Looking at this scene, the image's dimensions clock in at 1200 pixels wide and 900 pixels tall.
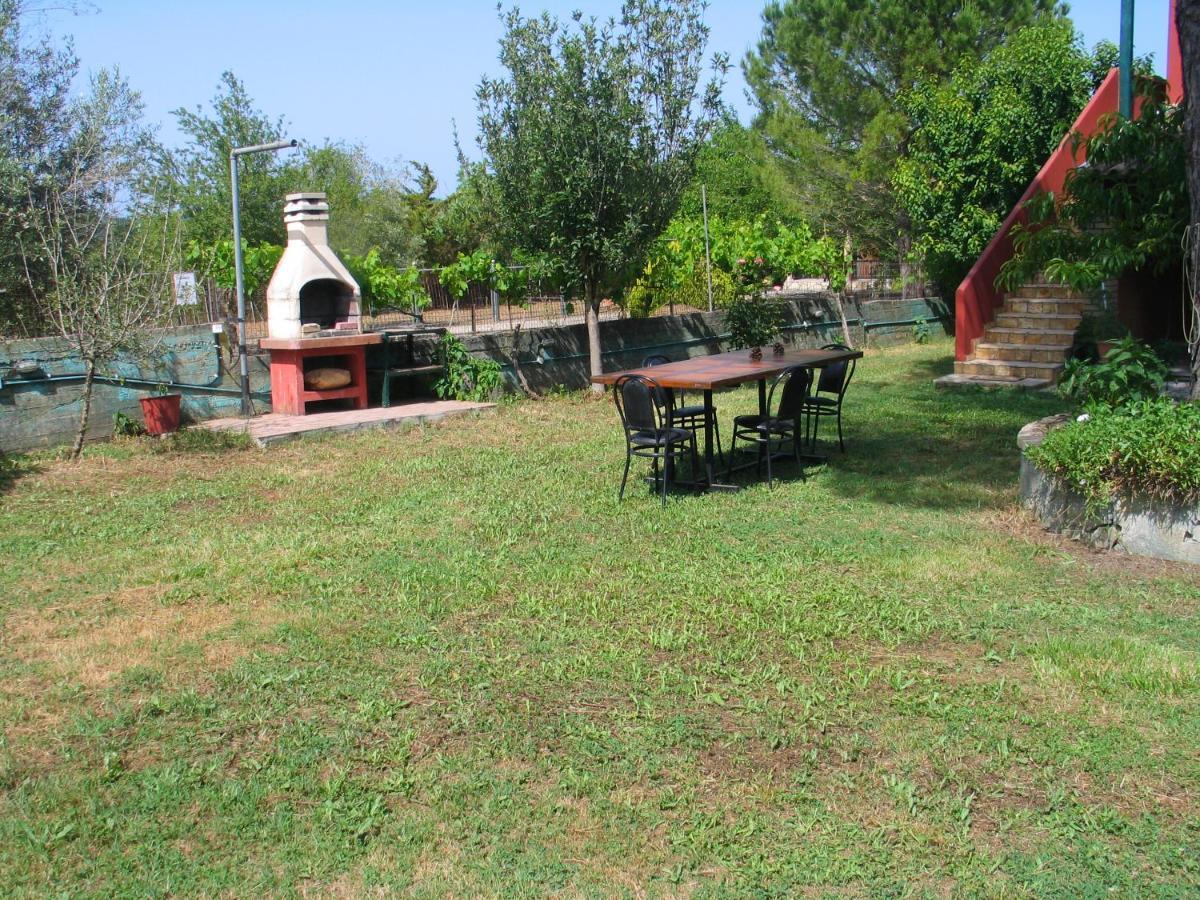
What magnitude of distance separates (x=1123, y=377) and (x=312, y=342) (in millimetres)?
A: 7901

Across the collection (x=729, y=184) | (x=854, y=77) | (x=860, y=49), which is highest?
(x=729, y=184)

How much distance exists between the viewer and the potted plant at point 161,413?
10391 mm

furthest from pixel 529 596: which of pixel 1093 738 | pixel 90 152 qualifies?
pixel 90 152

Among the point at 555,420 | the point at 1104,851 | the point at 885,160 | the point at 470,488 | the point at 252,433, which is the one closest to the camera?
the point at 1104,851

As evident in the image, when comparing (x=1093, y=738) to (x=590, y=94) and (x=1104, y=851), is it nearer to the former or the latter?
(x=1104, y=851)

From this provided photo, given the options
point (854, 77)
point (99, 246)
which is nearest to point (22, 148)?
point (99, 246)

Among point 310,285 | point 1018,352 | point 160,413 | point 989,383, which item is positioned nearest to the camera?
point 160,413

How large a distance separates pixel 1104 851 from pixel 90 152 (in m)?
12.5

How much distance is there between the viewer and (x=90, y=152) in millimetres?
12336

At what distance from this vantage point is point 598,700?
439cm

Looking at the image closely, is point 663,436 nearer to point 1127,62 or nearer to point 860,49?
point 1127,62

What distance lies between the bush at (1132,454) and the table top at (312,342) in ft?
25.0

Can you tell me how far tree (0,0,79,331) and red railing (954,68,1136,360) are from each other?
10.5 metres

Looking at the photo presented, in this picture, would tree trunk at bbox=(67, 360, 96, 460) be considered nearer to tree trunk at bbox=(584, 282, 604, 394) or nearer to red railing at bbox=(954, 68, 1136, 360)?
tree trunk at bbox=(584, 282, 604, 394)
